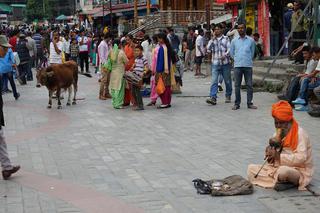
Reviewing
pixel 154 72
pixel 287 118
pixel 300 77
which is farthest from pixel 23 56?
pixel 287 118

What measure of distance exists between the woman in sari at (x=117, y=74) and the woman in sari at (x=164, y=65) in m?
0.86

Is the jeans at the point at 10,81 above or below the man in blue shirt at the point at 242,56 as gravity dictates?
below

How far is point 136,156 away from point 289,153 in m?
2.52

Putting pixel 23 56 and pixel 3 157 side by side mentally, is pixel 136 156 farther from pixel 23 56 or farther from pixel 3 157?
pixel 23 56

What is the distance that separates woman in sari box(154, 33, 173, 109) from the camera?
489 inches

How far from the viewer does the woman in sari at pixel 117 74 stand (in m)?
12.8

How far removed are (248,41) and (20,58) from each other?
30.6 feet

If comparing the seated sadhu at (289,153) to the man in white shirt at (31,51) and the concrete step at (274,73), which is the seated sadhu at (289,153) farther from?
the man in white shirt at (31,51)

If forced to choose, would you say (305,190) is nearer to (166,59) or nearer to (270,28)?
(166,59)

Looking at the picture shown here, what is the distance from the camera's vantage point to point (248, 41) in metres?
11.8

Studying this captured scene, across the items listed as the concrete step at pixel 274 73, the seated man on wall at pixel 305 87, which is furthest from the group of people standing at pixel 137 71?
the concrete step at pixel 274 73

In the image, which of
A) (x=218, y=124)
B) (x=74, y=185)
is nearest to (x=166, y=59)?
(x=218, y=124)

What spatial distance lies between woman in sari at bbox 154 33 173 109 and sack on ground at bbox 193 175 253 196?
6.27 metres

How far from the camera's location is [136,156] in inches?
313
